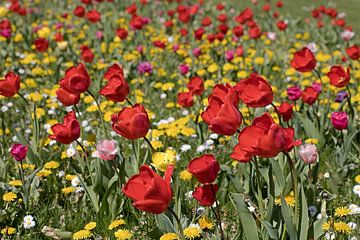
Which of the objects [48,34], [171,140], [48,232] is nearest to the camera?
[48,232]

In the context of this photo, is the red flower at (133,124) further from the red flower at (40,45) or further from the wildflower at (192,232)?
the red flower at (40,45)

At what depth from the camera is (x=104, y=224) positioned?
9.84 feet

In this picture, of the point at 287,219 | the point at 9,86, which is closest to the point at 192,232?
the point at 287,219

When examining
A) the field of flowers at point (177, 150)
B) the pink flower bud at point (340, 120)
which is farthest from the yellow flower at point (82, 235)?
the pink flower bud at point (340, 120)

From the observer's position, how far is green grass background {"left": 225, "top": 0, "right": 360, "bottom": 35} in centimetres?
1082

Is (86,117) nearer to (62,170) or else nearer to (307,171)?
(62,170)

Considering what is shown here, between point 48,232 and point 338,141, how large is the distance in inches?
89.3

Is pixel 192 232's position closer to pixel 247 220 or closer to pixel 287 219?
pixel 247 220

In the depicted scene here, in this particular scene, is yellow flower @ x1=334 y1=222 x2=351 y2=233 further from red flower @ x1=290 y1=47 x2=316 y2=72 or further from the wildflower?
red flower @ x1=290 y1=47 x2=316 y2=72

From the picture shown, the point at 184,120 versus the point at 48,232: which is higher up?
the point at 48,232

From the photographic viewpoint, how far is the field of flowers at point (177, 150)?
2318mm

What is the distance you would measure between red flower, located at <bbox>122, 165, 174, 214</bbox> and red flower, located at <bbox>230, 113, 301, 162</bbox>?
344 mm

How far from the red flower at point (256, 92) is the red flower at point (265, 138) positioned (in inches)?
15.3

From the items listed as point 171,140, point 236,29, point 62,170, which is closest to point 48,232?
point 62,170
